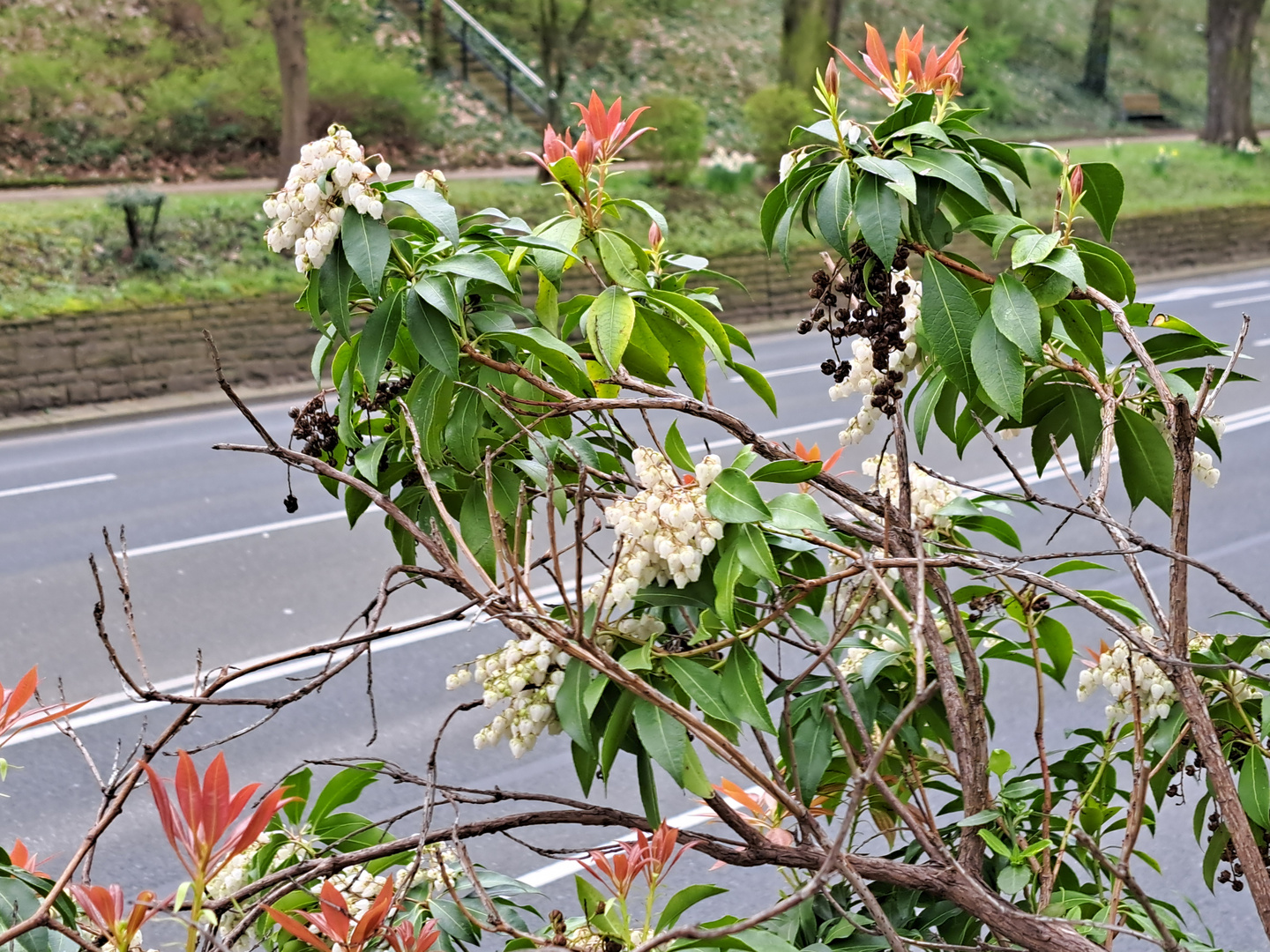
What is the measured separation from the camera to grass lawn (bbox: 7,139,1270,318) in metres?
11.5

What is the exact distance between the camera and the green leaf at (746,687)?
118cm

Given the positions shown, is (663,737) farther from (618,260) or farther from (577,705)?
(618,260)

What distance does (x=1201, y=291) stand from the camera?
1703cm

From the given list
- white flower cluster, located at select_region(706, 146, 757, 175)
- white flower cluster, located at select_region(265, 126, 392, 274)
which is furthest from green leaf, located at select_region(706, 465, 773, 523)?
white flower cluster, located at select_region(706, 146, 757, 175)

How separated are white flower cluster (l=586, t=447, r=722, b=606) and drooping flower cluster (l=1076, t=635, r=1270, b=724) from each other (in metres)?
0.53

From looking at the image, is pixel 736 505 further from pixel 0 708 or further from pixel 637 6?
pixel 637 6

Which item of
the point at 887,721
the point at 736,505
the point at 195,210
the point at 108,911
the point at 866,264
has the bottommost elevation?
the point at 195,210

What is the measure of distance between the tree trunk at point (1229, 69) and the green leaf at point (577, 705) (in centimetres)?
2638

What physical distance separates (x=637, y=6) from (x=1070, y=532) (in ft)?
59.1

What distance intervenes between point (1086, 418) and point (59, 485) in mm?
8529

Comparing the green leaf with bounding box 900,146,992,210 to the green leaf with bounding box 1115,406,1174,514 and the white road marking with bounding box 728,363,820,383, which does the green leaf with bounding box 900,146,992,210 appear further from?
the white road marking with bounding box 728,363,820,383

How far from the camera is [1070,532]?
761 centimetres

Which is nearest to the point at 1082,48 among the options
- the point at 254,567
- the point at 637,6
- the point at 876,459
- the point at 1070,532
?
the point at 637,6

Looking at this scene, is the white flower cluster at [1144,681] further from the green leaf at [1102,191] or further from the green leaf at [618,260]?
the green leaf at [618,260]
